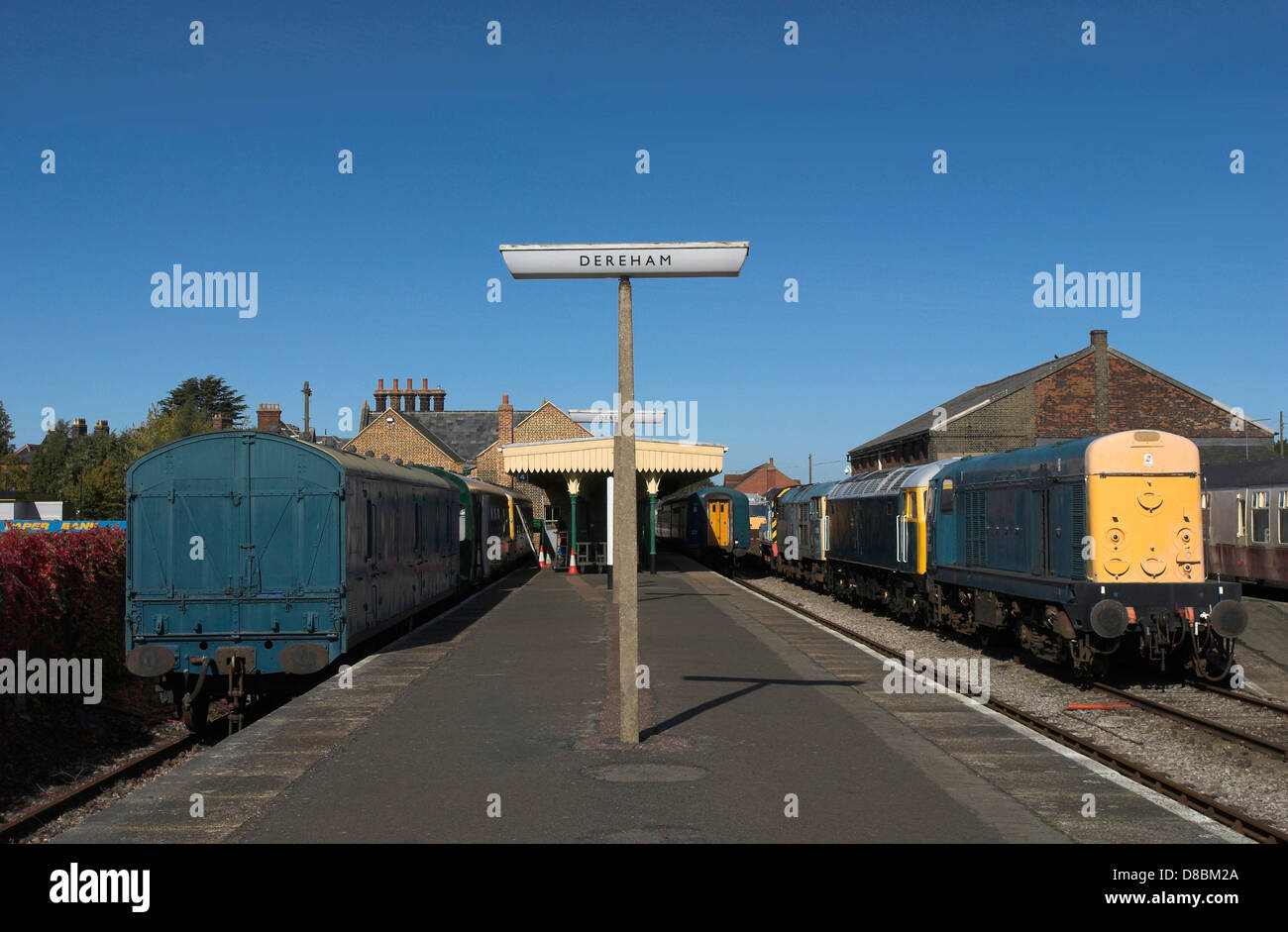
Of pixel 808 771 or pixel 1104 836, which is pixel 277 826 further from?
pixel 1104 836

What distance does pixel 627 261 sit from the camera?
32.9 ft

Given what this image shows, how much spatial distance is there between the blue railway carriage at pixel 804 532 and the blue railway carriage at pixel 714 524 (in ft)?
8.05

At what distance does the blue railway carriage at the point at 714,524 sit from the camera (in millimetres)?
42438

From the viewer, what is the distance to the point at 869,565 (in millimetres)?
25109

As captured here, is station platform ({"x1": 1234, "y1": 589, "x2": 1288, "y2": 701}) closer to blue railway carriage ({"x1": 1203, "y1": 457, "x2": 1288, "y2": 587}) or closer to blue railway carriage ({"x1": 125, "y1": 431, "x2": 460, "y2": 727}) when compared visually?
blue railway carriage ({"x1": 1203, "y1": 457, "x2": 1288, "y2": 587})

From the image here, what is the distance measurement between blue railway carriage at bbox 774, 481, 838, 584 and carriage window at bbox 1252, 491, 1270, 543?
34.0 ft

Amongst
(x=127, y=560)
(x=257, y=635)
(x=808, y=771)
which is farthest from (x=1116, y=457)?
(x=127, y=560)

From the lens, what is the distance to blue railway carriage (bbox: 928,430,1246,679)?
14156 mm

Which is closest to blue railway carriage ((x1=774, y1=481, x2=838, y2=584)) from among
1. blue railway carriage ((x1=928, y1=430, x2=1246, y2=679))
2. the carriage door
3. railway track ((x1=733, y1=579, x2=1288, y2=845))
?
the carriage door

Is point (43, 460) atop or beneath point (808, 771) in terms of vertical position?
atop

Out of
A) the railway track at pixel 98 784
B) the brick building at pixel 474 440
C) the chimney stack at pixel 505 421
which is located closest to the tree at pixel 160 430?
the brick building at pixel 474 440
